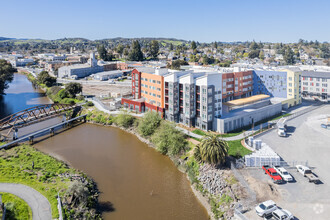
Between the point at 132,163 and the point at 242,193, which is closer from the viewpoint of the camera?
the point at 242,193

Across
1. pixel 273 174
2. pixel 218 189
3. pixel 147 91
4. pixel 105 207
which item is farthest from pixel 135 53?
pixel 273 174

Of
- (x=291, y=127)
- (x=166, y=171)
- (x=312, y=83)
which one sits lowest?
(x=166, y=171)

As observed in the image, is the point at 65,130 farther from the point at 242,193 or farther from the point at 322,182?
the point at 322,182

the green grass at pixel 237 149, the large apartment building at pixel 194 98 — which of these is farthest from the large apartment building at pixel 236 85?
the green grass at pixel 237 149

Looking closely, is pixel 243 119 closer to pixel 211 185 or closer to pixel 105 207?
pixel 211 185

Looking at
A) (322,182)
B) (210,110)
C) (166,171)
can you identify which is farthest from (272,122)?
(166,171)

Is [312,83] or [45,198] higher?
[312,83]
